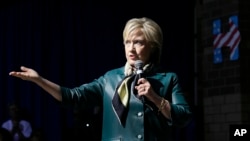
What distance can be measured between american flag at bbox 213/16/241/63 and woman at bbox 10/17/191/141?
5920 mm

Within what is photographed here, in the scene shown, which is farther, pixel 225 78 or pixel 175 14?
pixel 175 14

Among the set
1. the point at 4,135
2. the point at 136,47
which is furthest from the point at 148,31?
the point at 4,135

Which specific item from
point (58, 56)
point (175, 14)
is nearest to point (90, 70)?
point (58, 56)

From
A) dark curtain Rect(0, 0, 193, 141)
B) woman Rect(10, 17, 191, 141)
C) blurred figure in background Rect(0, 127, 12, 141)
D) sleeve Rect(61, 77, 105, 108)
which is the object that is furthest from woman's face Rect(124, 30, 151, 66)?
dark curtain Rect(0, 0, 193, 141)

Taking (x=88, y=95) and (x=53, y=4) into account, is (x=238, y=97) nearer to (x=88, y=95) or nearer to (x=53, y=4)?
(x=53, y=4)

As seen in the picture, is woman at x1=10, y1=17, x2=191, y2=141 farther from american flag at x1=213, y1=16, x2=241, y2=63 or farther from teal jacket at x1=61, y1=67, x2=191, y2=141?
american flag at x1=213, y1=16, x2=241, y2=63

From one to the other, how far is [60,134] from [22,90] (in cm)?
79

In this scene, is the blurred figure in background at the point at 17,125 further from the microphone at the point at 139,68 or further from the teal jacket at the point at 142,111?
the microphone at the point at 139,68

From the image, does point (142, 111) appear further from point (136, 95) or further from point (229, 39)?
point (229, 39)

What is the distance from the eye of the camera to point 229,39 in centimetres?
856

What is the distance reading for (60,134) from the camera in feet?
29.3

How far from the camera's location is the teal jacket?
2.57 meters

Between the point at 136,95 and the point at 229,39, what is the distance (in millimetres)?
6129

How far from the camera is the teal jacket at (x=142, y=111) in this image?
257 centimetres
